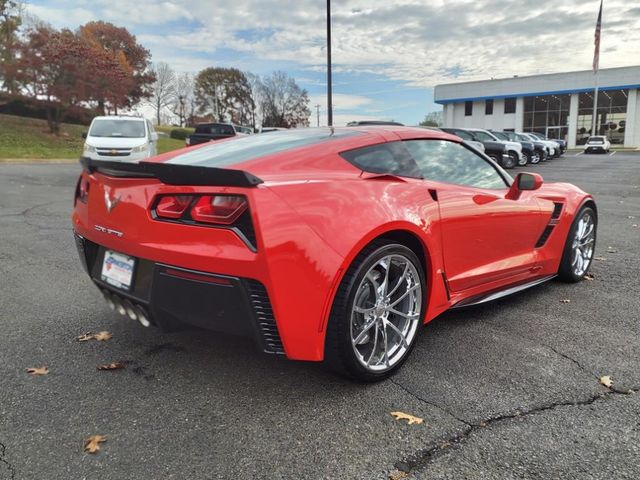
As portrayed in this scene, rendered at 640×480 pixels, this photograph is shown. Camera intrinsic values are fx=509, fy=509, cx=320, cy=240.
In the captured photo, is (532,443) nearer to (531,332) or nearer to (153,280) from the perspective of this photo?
(531,332)

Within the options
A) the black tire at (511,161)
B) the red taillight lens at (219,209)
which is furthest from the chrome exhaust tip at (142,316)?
the black tire at (511,161)

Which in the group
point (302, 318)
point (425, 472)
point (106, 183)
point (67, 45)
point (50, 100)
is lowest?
point (425, 472)

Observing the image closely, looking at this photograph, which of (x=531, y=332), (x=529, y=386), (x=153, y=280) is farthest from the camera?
(x=531, y=332)

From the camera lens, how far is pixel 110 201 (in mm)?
2650

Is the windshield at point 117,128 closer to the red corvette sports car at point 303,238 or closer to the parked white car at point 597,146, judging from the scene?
the red corvette sports car at point 303,238

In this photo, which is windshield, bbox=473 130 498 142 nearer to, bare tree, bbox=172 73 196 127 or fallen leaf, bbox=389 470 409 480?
fallen leaf, bbox=389 470 409 480

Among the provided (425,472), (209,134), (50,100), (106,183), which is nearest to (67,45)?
(50,100)

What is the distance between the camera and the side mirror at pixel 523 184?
3703 mm

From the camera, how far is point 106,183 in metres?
2.73

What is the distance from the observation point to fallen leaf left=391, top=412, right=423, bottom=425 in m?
2.36

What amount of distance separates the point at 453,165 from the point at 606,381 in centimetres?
160

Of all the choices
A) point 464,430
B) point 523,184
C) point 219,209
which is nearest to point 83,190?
point 219,209

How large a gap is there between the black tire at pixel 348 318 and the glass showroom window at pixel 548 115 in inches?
2303

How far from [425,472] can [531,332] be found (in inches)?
70.4
